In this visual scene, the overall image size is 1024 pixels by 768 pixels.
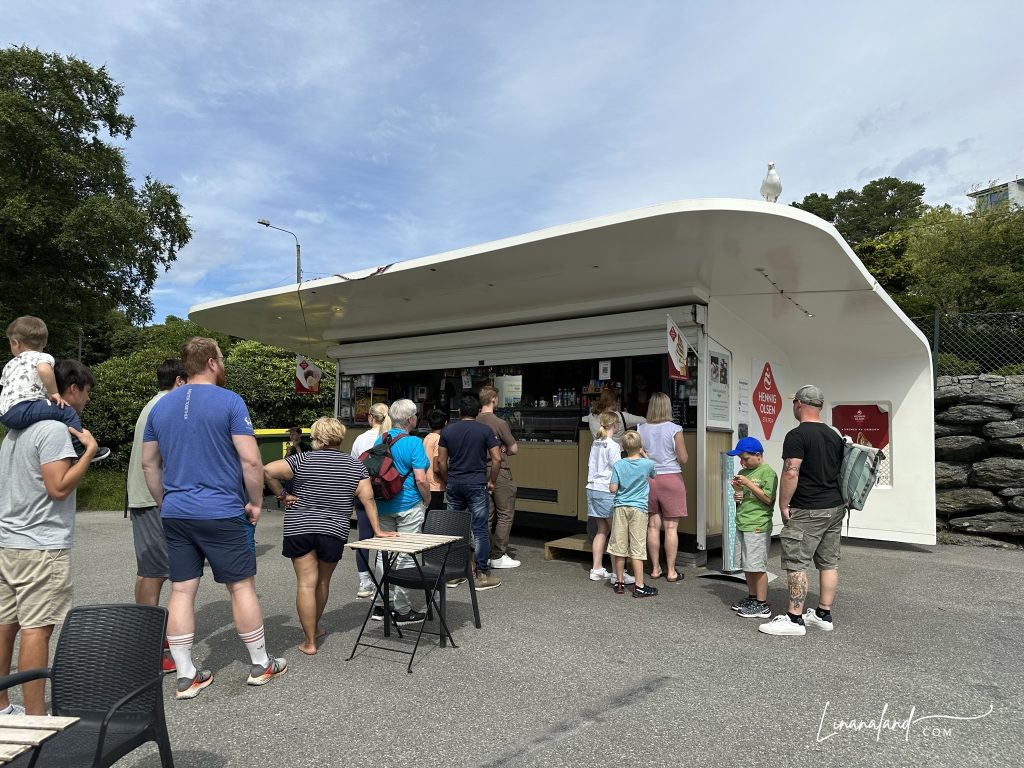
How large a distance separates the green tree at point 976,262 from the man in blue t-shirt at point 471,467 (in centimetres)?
2322

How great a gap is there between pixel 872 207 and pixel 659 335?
37264 millimetres

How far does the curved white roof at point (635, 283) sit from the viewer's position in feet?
18.4

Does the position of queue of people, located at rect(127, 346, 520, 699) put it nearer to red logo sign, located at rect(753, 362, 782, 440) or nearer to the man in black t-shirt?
the man in black t-shirt

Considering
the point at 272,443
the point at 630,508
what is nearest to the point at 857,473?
the point at 630,508

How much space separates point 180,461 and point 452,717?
1.92 metres

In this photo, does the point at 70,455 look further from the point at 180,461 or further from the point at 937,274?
the point at 937,274

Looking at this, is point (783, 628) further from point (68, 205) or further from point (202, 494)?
point (68, 205)

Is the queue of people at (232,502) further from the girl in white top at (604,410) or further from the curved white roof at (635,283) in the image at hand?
the girl in white top at (604,410)

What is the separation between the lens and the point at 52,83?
47.5 ft

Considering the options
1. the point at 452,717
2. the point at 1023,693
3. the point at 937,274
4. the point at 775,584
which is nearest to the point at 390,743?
the point at 452,717

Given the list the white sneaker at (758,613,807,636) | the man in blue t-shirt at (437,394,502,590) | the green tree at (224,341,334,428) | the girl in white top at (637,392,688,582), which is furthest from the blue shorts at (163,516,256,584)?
the green tree at (224,341,334,428)

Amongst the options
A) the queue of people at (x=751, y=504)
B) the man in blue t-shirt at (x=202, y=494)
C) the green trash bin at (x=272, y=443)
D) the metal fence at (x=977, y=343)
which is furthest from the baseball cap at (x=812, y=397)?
the green trash bin at (x=272, y=443)

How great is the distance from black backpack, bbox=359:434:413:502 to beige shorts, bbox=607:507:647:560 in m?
2.11

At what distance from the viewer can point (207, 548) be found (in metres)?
3.55
